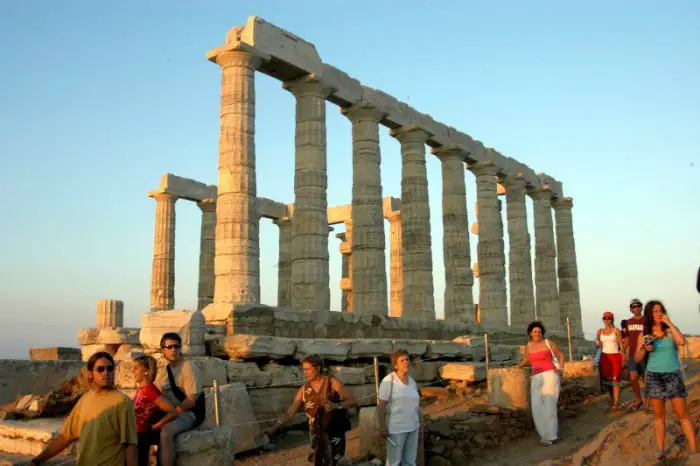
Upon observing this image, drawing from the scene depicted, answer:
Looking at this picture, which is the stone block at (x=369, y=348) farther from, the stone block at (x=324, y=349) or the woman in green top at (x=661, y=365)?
the woman in green top at (x=661, y=365)

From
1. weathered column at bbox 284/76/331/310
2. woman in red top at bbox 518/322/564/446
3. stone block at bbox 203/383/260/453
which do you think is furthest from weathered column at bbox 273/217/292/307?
woman in red top at bbox 518/322/564/446

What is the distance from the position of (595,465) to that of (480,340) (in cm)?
1103

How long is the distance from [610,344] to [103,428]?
8.72 metres

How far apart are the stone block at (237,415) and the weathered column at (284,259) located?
21.5 meters

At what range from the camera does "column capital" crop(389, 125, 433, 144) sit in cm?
2500

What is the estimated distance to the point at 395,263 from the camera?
3447cm

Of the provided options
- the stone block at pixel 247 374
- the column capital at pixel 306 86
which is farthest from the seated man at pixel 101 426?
the column capital at pixel 306 86

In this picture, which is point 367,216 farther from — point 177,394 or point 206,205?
point 177,394

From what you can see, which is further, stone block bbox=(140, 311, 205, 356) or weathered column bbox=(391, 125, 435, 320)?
weathered column bbox=(391, 125, 435, 320)

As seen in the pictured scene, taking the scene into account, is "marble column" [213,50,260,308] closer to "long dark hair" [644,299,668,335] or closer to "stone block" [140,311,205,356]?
"stone block" [140,311,205,356]

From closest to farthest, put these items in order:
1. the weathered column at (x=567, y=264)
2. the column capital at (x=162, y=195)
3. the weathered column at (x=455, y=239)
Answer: the weathered column at (x=455, y=239), the column capital at (x=162, y=195), the weathered column at (x=567, y=264)

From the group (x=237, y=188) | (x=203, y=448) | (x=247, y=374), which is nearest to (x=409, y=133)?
(x=237, y=188)

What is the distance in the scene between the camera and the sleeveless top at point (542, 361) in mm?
9633

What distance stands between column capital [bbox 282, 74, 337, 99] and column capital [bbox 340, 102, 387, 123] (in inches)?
85.3
